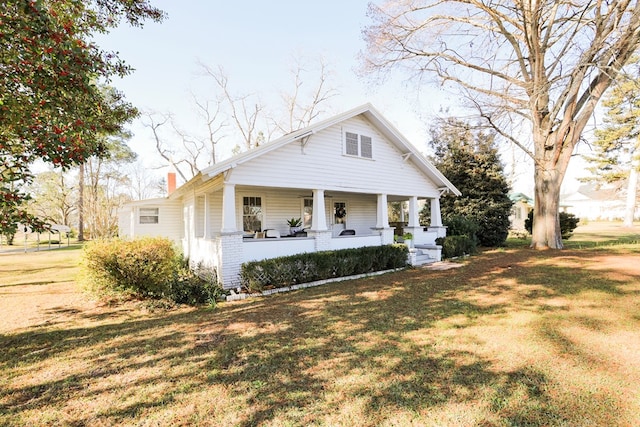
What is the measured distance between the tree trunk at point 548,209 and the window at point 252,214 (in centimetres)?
1342

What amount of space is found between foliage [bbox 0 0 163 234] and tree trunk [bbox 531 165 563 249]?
1717 centimetres

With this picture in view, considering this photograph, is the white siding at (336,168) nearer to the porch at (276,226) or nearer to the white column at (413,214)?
the white column at (413,214)

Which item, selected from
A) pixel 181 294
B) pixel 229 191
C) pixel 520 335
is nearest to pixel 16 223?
pixel 181 294

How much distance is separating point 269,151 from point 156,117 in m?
26.4

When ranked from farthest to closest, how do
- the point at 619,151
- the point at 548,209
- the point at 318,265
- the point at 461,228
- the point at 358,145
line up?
→ the point at 619,151
the point at 461,228
the point at 548,209
the point at 358,145
the point at 318,265

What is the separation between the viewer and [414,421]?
2693 mm

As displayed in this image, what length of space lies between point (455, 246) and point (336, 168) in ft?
24.5

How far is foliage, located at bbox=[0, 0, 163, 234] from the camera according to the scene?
3623 mm

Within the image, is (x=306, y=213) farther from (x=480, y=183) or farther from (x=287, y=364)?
(x=480, y=183)

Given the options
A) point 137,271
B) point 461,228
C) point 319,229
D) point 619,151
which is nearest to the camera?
point 137,271

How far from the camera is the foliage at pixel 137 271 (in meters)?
7.28

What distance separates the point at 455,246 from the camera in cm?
1412

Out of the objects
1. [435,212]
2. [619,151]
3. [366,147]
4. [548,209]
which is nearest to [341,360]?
[366,147]

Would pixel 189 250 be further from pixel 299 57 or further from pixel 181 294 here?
pixel 299 57
